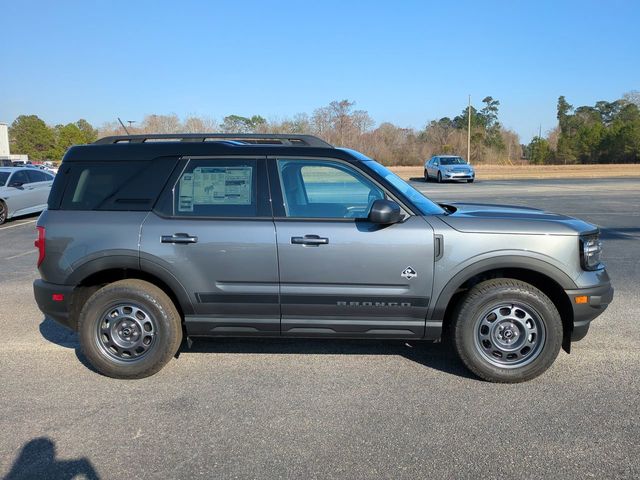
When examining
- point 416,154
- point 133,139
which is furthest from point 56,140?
point 133,139

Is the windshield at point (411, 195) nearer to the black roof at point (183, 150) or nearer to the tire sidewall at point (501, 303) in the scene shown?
the black roof at point (183, 150)

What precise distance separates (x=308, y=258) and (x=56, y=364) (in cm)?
244

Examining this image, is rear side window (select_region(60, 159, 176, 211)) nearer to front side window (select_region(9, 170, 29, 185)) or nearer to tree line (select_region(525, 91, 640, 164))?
front side window (select_region(9, 170, 29, 185))

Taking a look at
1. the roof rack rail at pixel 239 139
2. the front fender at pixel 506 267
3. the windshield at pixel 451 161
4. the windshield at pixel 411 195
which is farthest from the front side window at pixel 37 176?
the windshield at pixel 451 161

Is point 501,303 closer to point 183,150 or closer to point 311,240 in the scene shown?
point 311,240

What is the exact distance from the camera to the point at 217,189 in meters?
4.23

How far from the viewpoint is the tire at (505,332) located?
3.97m

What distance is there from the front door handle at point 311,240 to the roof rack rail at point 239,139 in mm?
900

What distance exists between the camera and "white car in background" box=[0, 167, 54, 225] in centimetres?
1418

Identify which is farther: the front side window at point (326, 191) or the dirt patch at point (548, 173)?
the dirt patch at point (548, 173)

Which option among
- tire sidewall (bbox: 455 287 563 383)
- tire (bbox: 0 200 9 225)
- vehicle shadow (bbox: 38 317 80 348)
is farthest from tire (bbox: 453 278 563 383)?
tire (bbox: 0 200 9 225)

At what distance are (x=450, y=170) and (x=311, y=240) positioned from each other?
30.8m

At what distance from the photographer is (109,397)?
154 inches

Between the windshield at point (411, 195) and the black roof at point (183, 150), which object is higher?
the black roof at point (183, 150)
